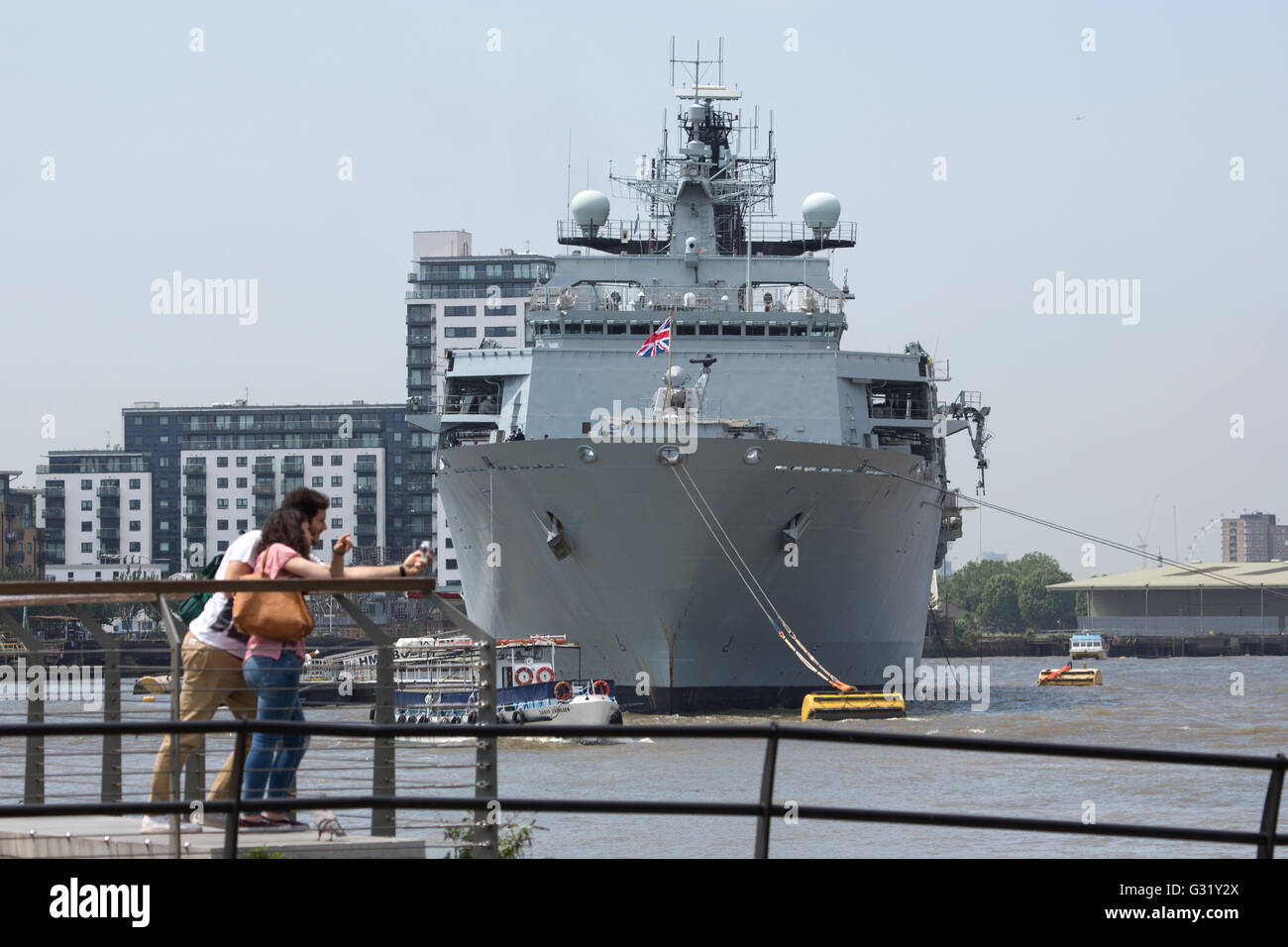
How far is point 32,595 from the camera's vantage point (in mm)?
8125

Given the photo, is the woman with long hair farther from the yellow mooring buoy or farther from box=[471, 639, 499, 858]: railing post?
the yellow mooring buoy

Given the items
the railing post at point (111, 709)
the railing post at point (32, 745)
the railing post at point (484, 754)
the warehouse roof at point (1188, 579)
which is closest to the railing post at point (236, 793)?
the railing post at point (484, 754)

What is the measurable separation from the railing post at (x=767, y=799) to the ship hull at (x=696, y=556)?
24368 mm

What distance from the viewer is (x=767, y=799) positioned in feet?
22.9

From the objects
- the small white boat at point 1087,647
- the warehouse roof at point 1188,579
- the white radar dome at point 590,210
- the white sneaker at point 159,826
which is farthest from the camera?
the warehouse roof at point 1188,579

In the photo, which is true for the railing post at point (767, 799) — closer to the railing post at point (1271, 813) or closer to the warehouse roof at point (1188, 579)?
the railing post at point (1271, 813)

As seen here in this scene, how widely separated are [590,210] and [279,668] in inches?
1533

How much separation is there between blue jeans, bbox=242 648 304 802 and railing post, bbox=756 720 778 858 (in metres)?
2.14

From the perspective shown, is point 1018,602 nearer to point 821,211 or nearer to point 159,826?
point 821,211

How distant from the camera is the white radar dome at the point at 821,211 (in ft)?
155

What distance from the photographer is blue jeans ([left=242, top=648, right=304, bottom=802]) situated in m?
7.85

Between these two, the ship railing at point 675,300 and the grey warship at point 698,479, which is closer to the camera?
the grey warship at point 698,479

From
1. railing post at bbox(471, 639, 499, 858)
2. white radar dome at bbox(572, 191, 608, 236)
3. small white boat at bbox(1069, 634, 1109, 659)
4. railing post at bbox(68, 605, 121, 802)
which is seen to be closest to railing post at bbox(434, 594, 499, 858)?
railing post at bbox(471, 639, 499, 858)
